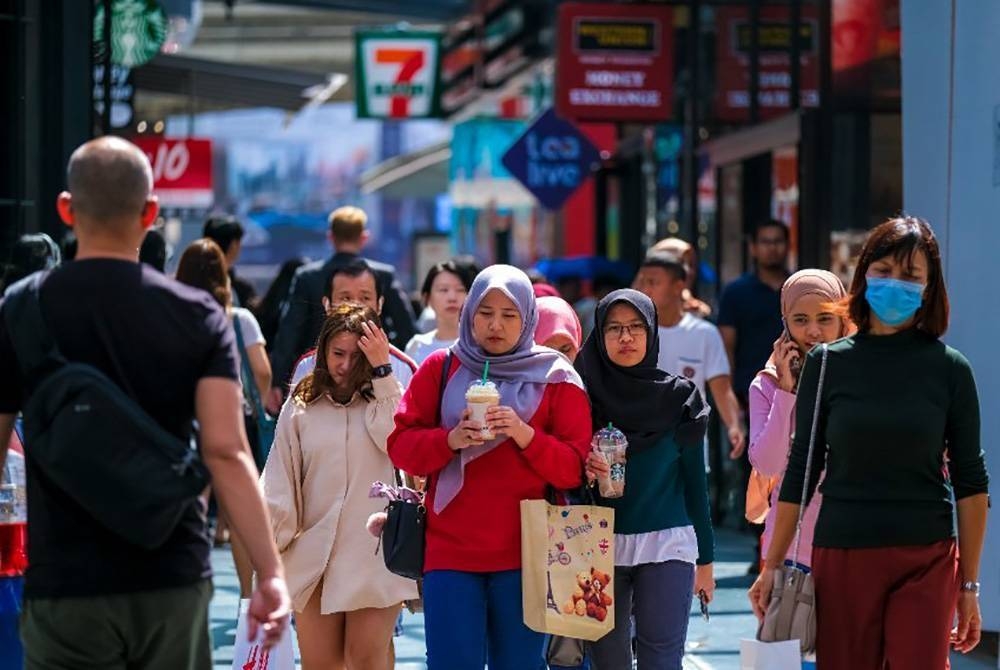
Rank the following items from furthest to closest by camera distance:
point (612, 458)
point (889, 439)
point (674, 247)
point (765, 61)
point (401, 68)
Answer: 1. point (401, 68)
2. point (765, 61)
3. point (674, 247)
4. point (612, 458)
5. point (889, 439)

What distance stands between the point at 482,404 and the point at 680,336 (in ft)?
13.7

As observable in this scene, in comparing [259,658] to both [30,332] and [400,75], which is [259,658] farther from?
[400,75]

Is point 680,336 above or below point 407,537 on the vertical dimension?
above

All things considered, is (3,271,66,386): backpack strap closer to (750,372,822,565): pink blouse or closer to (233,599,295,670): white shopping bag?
(233,599,295,670): white shopping bag

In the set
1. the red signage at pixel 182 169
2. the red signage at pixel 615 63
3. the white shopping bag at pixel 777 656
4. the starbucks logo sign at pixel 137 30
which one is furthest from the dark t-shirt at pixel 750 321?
the red signage at pixel 182 169

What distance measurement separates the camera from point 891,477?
209 inches

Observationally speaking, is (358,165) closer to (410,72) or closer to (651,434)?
(410,72)

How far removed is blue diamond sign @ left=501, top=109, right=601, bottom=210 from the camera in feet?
61.4

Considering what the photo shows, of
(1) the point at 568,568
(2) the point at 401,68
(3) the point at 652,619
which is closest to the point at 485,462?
(1) the point at 568,568

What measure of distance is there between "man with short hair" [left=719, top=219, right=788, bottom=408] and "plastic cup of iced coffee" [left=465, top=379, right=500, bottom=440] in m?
5.54

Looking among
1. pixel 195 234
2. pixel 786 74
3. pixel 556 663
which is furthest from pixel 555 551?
pixel 195 234

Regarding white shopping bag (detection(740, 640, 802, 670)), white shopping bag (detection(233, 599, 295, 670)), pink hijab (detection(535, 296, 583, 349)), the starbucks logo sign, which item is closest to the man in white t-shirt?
pink hijab (detection(535, 296, 583, 349))

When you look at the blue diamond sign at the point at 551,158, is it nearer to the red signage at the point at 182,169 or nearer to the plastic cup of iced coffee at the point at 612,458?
the red signage at the point at 182,169

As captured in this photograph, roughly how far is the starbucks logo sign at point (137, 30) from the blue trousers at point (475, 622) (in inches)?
443
